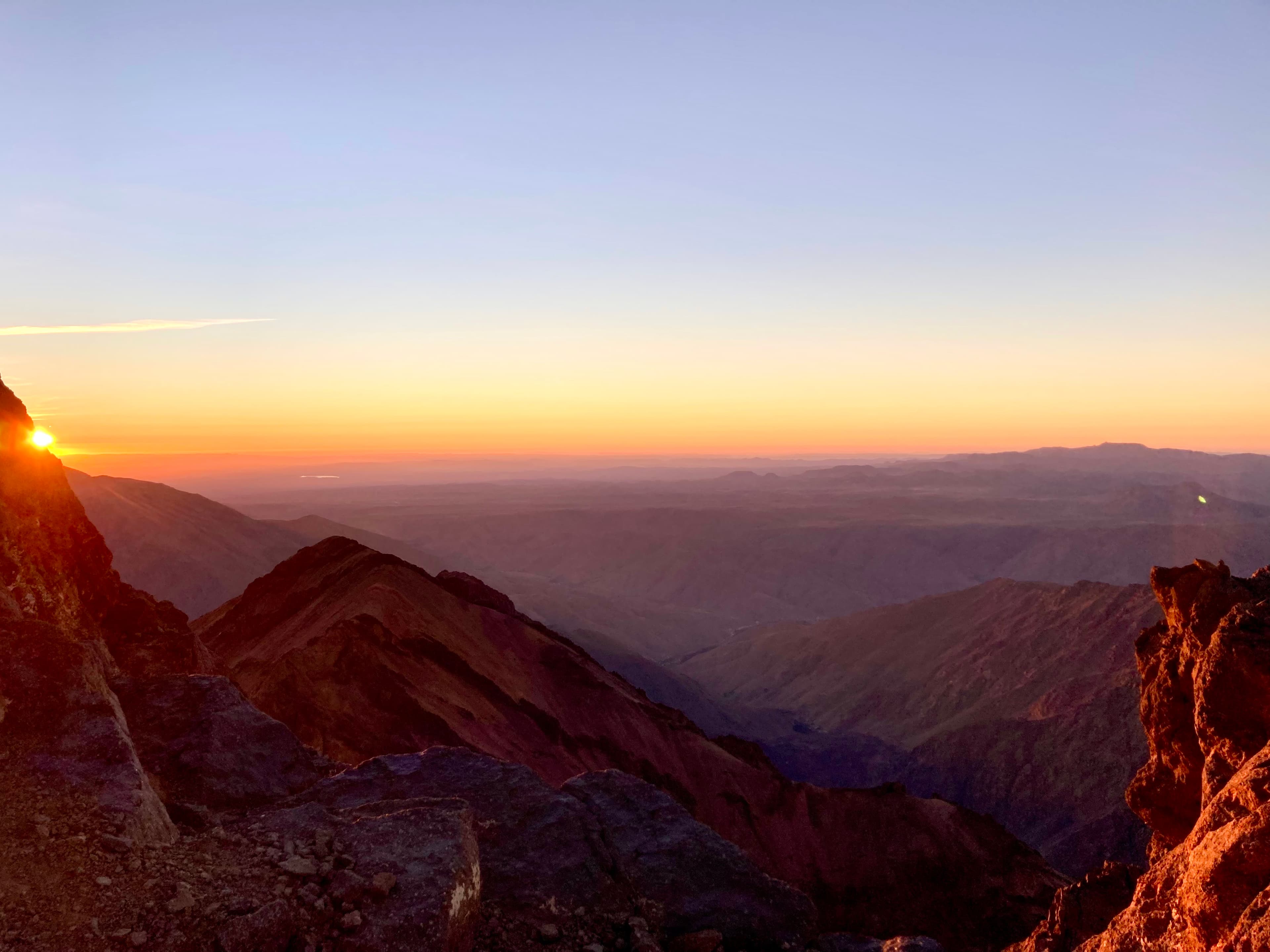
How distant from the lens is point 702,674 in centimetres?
8300

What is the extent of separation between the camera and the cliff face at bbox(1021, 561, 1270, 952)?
6289 mm

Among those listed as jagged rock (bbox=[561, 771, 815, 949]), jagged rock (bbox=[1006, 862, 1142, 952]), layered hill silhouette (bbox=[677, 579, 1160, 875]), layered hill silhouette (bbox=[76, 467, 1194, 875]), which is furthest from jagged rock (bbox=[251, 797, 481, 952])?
layered hill silhouette (bbox=[677, 579, 1160, 875])

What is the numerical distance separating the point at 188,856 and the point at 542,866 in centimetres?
402

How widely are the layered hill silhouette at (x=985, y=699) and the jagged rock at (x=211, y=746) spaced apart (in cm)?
3717

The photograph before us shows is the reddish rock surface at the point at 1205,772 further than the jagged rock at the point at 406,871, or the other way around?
the jagged rock at the point at 406,871

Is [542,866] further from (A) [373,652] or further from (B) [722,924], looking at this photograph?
(A) [373,652]

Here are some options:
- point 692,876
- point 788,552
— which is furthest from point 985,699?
point 788,552

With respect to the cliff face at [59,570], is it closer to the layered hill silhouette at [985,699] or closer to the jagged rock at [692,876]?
the jagged rock at [692,876]

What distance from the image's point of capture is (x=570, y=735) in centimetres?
3222

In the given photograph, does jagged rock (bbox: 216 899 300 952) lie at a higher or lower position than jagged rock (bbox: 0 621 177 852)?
lower

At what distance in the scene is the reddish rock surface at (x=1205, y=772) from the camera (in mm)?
6285

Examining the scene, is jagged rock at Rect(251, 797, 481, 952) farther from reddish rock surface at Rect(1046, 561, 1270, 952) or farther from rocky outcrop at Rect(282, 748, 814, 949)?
reddish rock surface at Rect(1046, 561, 1270, 952)

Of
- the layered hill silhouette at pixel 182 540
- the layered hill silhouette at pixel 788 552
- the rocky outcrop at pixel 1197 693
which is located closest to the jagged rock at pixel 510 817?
the rocky outcrop at pixel 1197 693

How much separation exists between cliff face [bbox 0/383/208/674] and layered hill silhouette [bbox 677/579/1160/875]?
37.8m
